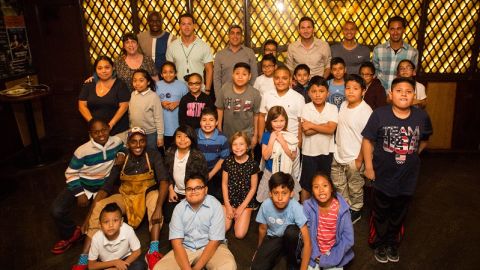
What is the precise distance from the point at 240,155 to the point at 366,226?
132 centimetres

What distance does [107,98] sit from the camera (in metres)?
3.83

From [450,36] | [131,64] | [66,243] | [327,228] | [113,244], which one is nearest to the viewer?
[113,244]

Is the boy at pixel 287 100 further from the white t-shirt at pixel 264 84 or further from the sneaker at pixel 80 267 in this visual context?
the sneaker at pixel 80 267

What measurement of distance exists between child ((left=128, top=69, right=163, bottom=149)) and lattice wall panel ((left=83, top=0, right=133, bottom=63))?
75.9 inches

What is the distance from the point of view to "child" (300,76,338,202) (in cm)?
338

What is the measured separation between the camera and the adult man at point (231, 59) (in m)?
4.28

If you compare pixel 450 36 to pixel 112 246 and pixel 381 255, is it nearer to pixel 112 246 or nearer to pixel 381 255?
pixel 381 255

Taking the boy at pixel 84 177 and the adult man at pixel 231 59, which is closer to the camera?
the boy at pixel 84 177

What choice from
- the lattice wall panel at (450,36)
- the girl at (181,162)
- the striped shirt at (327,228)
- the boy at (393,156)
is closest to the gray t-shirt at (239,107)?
the girl at (181,162)

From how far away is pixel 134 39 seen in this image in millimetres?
4008

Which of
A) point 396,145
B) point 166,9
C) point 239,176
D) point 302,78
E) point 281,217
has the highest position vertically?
point 166,9

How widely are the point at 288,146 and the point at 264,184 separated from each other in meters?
0.41

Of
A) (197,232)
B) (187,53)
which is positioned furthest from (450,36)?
(197,232)

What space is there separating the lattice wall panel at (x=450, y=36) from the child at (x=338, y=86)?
2030mm
